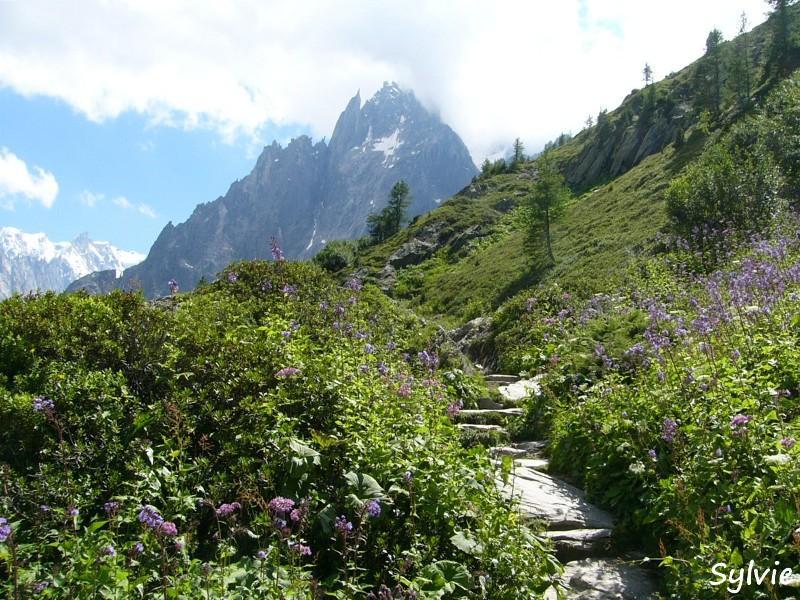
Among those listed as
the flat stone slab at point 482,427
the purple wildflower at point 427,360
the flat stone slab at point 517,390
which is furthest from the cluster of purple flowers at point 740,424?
the flat stone slab at point 517,390

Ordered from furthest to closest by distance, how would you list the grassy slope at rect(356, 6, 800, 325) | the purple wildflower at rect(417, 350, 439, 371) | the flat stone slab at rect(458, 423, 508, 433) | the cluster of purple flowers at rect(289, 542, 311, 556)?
the grassy slope at rect(356, 6, 800, 325), the flat stone slab at rect(458, 423, 508, 433), the purple wildflower at rect(417, 350, 439, 371), the cluster of purple flowers at rect(289, 542, 311, 556)

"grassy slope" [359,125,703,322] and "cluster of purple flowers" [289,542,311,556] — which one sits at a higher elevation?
"grassy slope" [359,125,703,322]

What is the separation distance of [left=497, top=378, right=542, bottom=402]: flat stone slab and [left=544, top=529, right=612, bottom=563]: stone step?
4361mm

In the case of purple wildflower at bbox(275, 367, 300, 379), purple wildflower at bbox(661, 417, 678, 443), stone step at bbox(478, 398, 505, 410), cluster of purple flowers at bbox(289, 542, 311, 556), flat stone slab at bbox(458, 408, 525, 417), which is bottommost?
cluster of purple flowers at bbox(289, 542, 311, 556)

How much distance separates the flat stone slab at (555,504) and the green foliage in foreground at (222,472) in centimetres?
87

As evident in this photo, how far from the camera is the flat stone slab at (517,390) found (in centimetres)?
1097

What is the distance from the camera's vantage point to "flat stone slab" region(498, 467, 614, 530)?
19.6ft

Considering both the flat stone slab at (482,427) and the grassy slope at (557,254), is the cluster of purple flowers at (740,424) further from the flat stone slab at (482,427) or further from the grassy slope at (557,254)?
the grassy slope at (557,254)

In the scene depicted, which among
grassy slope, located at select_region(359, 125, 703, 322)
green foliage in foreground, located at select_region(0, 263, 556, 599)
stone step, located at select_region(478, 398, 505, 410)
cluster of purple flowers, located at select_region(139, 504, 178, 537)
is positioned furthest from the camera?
grassy slope, located at select_region(359, 125, 703, 322)

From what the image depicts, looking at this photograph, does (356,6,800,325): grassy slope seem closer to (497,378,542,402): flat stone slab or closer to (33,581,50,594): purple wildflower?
(497,378,542,402): flat stone slab

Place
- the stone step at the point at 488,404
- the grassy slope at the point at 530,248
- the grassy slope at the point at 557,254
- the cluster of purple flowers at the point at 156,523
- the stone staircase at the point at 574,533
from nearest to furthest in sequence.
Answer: the cluster of purple flowers at the point at 156,523
the stone staircase at the point at 574,533
the stone step at the point at 488,404
the grassy slope at the point at 557,254
the grassy slope at the point at 530,248

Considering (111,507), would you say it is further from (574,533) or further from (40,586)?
(574,533)

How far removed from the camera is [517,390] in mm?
11883

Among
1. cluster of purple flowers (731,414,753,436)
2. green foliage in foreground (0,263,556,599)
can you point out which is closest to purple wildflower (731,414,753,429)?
cluster of purple flowers (731,414,753,436)
